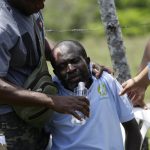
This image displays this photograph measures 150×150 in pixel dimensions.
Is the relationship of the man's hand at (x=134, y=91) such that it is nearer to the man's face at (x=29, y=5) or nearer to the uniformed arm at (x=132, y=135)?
the uniformed arm at (x=132, y=135)

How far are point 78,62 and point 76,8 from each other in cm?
2526

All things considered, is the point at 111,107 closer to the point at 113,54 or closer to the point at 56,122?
the point at 56,122

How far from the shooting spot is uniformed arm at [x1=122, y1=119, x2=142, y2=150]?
14.7 feet

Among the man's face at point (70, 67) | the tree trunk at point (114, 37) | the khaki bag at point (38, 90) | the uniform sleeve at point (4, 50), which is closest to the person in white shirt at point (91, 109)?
the man's face at point (70, 67)

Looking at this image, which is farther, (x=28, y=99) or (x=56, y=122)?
(x=56, y=122)

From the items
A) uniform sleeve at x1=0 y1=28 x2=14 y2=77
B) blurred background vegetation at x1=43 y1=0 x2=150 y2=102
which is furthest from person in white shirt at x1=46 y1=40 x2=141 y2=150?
blurred background vegetation at x1=43 y1=0 x2=150 y2=102

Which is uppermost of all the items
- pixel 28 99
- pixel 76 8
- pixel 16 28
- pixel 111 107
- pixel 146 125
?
pixel 16 28

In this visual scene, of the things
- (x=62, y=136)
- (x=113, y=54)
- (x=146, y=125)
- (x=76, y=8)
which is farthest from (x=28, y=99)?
(x=76, y=8)

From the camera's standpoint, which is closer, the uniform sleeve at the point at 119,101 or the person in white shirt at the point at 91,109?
the person in white shirt at the point at 91,109

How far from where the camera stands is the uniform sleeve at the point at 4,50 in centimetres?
390

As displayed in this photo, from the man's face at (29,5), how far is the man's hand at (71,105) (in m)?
0.58

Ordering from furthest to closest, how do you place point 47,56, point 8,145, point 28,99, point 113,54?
point 113,54 < point 47,56 < point 8,145 < point 28,99

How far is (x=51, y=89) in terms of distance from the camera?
13.8 feet

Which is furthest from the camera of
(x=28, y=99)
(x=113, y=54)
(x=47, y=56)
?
(x=113, y=54)
